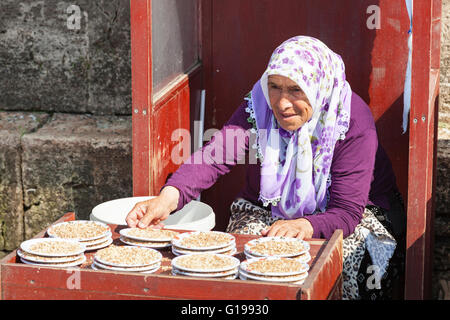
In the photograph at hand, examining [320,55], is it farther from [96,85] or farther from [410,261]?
[96,85]

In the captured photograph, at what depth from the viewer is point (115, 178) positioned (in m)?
4.69

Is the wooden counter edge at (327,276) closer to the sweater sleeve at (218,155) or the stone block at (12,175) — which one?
the sweater sleeve at (218,155)

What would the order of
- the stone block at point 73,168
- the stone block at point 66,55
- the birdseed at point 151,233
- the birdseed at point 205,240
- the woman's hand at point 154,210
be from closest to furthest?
the birdseed at point 205,240 < the birdseed at point 151,233 < the woman's hand at point 154,210 < the stone block at point 73,168 < the stone block at point 66,55

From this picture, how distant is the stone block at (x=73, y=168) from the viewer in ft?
15.3

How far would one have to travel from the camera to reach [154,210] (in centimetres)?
329

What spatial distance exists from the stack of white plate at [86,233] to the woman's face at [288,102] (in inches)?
36.5

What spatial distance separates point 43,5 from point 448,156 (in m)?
2.66

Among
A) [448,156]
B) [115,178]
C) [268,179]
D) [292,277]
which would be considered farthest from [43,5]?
[292,277]

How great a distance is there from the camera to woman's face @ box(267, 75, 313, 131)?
11.1 feet

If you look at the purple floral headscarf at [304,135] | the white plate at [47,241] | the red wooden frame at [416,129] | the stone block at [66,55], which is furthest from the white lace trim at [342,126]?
the stone block at [66,55]

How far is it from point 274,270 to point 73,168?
2444mm

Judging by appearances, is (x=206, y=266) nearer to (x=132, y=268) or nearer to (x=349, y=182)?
(x=132, y=268)

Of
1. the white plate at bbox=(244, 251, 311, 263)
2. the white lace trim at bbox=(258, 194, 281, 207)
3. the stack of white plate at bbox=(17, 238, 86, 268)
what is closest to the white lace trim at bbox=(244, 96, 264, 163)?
the white lace trim at bbox=(258, 194, 281, 207)

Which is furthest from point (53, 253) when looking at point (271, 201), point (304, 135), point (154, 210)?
point (304, 135)
